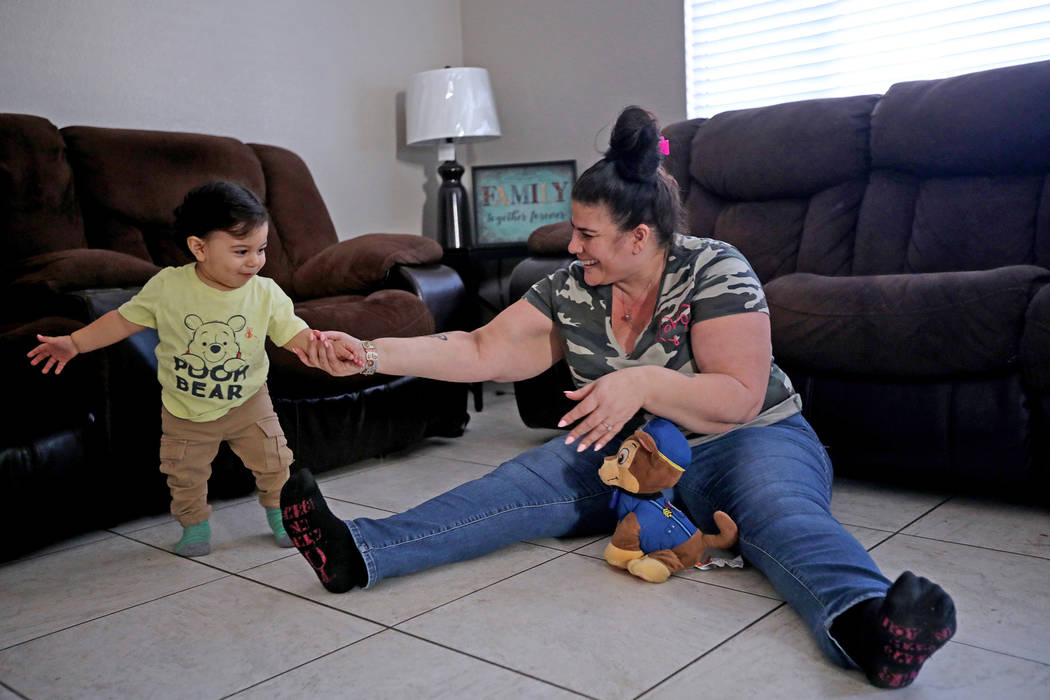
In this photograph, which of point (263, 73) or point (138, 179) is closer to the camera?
point (138, 179)

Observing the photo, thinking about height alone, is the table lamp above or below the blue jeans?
above

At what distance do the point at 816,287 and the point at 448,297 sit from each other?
1114mm

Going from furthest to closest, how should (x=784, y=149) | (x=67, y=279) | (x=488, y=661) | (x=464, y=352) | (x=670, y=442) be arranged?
(x=784, y=149)
(x=67, y=279)
(x=464, y=352)
(x=670, y=442)
(x=488, y=661)

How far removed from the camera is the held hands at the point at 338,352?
65.6 inches

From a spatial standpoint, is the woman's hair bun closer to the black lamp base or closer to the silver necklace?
the silver necklace

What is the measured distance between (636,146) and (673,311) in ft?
1.01

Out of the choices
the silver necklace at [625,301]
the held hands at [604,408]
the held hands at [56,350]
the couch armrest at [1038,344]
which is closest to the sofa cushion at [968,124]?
the couch armrest at [1038,344]

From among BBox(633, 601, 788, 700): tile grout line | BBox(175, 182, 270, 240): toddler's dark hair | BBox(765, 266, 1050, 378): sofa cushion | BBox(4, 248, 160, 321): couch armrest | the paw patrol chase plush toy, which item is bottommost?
BBox(633, 601, 788, 700): tile grout line

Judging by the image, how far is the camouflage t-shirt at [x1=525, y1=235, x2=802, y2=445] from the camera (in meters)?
1.65

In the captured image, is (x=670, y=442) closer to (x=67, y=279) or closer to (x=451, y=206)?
(x=67, y=279)

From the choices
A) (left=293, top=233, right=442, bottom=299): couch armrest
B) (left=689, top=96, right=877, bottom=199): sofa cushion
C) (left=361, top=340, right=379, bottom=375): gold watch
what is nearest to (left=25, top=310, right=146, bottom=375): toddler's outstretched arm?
(left=361, top=340, right=379, bottom=375): gold watch

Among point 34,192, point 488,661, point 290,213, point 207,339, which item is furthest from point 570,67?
point 488,661

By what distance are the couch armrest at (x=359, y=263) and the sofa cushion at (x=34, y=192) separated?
25.9 inches

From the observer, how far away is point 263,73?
139 inches
